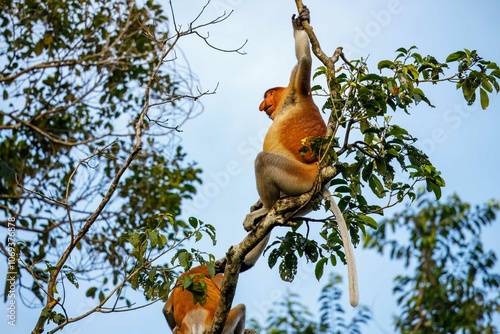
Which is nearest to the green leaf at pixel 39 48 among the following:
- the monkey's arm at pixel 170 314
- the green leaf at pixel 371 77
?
the monkey's arm at pixel 170 314

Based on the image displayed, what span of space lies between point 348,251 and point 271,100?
1.38 metres

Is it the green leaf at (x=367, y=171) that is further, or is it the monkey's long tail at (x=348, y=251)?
the green leaf at (x=367, y=171)

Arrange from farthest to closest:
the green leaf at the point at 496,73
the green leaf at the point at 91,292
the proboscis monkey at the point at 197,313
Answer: the green leaf at the point at 91,292 → the proboscis monkey at the point at 197,313 → the green leaf at the point at 496,73

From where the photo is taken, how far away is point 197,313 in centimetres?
424

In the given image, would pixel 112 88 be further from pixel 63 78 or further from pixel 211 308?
pixel 211 308

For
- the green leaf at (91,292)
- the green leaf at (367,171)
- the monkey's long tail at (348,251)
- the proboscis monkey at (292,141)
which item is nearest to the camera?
the monkey's long tail at (348,251)

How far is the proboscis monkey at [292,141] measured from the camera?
3941mm

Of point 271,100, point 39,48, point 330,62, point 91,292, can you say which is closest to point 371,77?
point 330,62

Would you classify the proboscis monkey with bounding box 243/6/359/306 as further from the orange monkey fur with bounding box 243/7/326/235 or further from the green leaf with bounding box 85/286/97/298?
the green leaf with bounding box 85/286/97/298

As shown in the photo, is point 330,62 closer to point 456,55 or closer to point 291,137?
point 456,55

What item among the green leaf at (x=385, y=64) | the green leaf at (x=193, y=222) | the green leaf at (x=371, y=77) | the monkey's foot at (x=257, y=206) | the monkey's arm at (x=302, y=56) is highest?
the monkey's arm at (x=302, y=56)

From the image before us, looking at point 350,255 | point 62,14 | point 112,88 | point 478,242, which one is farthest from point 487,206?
point 350,255

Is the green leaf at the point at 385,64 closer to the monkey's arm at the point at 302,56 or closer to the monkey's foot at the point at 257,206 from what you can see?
the monkey's arm at the point at 302,56

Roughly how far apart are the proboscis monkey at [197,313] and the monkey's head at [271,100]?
1033mm
